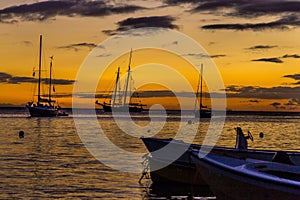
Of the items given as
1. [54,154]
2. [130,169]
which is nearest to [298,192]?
[130,169]

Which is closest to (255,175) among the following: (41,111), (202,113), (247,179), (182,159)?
(247,179)

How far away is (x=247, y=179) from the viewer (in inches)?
648

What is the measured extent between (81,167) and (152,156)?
8707 mm

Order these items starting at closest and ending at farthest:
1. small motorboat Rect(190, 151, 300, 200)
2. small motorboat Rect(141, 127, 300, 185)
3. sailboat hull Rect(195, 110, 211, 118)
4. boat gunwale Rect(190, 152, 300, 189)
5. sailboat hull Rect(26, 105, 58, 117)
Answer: boat gunwale Rect(190, 152, 300, 189) → small motorboat Rect(190, 151, 300, 200) → small motorboat Rect(141, 127, 300, 185) → sailboat hull Rect(26, 105, 58, 117) → sailboat hull Rect(195, 110, 211, 118)

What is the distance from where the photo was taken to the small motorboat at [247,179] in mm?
15602

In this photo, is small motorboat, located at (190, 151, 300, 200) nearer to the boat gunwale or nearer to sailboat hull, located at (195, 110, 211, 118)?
the boat gunwale

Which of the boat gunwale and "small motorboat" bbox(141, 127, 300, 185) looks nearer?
the boat gunwale

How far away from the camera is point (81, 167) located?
34062mm

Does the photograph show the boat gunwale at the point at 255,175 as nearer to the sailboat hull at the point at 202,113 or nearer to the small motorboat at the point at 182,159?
the small motorboat at the point at 182,159

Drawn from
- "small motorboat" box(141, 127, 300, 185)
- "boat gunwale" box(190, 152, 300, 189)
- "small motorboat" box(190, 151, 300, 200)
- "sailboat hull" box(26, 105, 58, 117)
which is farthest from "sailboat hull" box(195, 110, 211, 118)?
"boat gunwale" box(190, 152, 300, 189)

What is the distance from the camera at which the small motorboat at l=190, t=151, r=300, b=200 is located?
1560 centimetres

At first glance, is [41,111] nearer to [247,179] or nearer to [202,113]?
[202,113]

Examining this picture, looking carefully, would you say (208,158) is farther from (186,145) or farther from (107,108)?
(107,108)

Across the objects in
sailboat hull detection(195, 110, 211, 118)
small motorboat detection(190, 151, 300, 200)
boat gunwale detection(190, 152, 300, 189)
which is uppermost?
boat gunwale detection(190, 152, 300, 189)
